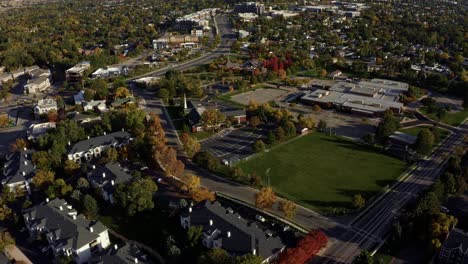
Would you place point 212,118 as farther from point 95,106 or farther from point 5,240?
point 5,240

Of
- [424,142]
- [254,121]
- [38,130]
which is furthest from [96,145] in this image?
[424,142]

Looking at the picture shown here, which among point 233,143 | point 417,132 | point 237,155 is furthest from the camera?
point 417,132

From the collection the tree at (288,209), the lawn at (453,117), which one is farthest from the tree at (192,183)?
the lawn at (453,117)

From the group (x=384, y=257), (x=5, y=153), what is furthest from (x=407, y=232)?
(x=5, y=153)

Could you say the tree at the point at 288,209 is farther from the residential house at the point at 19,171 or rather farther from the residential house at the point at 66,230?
the residential house at the point at 19,171

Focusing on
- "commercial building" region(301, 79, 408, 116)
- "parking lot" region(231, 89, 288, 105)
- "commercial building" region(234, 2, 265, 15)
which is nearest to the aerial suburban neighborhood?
"commercial building" region(301, 79, 408, 116)

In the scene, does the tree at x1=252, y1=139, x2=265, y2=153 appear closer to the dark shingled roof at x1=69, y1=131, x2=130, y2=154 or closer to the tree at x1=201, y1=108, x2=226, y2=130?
the tree at x1=201, y1=108, x2=226, y2=130
